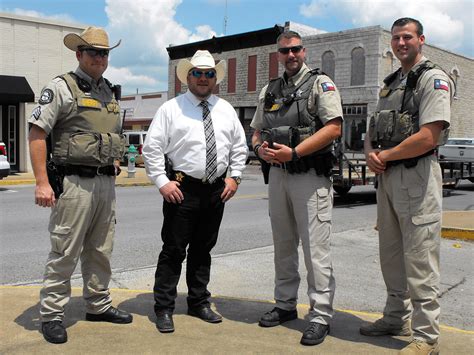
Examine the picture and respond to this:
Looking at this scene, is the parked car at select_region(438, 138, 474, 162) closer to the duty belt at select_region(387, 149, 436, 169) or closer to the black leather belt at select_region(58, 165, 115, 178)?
the duty belt at select_region(387, 149, 436, 169)

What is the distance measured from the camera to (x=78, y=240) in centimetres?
389

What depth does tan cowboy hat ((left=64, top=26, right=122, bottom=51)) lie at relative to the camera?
394cm

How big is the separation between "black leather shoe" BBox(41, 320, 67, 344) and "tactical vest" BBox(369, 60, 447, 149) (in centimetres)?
265

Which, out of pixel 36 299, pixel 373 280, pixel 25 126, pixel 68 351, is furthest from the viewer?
pixel 25 126

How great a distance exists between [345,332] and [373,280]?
1934mm

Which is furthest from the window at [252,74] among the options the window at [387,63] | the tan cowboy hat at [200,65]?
the tan cowboy hat at [200,65]

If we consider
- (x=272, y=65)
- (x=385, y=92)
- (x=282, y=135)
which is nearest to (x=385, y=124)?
(x=385, y=92)

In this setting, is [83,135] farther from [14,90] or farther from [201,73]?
[14,90]

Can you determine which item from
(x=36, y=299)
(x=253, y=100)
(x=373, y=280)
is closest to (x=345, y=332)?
(x=373, y=280)

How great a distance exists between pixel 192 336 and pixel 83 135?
1677 millimetres

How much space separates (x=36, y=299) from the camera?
4.55 m

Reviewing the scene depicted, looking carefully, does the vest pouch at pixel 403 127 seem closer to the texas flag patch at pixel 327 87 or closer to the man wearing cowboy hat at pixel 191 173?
the texas flag patch at pixel 327 87

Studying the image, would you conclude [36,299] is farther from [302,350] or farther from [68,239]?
[302,350]

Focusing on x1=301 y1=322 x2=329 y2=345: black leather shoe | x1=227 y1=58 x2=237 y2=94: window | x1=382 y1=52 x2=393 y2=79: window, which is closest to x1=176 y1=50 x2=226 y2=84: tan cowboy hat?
x1=301 y1=322 x2=329 y2=345: black leather shoe
